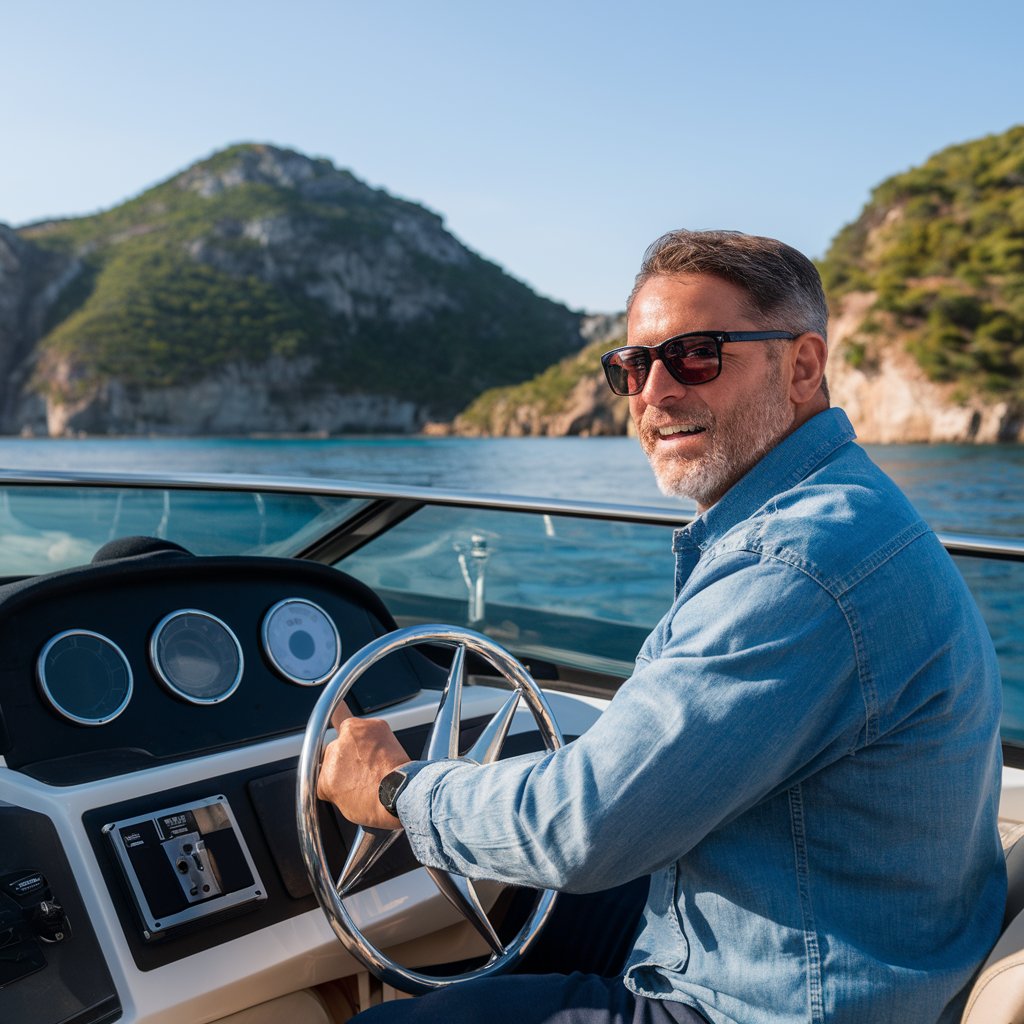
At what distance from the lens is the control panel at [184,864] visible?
51.6 inches

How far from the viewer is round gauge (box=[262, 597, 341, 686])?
1.71 metres

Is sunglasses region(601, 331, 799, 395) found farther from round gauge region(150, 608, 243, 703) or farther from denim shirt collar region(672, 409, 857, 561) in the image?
round gauge region(150, 608, 243, 703)

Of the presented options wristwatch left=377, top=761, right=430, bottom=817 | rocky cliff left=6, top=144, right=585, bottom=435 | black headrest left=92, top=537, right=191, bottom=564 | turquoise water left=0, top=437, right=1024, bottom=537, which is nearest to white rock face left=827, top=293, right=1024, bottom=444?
turquoise water left=0, top=437, right=1024, bottom=537

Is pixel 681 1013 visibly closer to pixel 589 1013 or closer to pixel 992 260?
pixel 589 1013

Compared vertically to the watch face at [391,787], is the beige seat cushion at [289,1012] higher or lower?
lower

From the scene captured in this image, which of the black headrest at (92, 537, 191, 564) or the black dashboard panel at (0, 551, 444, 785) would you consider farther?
the black headrest at (92, 537, 191, 564)

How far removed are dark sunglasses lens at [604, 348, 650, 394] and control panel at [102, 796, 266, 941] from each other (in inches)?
31.7

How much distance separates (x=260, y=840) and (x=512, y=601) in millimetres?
1521

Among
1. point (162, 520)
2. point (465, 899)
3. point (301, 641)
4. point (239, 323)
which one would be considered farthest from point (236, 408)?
point (465, 899)

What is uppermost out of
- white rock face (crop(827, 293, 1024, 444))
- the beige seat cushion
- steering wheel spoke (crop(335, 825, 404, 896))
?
white rock face (crop(827, 293, 1024, 444))

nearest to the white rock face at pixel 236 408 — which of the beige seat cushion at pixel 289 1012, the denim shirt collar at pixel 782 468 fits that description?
the beige seat cushion at pixel 289 1012

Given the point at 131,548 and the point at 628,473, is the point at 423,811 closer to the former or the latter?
the point at 131,548

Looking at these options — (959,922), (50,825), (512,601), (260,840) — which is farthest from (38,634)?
Result: (512,601)

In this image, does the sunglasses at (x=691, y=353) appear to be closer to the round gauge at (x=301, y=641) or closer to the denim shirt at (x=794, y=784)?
the denim shirt at (x=794, y=784)
